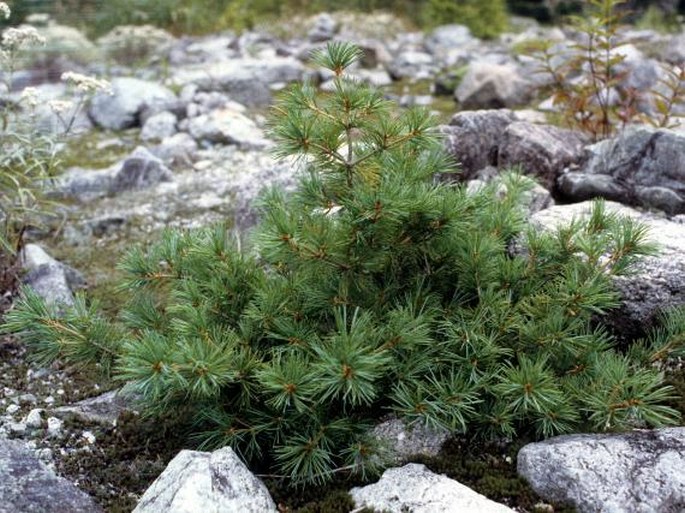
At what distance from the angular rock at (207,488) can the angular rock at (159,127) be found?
749 cm

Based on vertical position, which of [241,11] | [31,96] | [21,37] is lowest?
[241,11]

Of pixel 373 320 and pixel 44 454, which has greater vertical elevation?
pixel 373 320

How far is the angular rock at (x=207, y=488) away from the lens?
336 centimetres

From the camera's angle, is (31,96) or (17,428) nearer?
→ (17,428)

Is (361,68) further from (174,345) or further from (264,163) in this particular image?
(174,345)

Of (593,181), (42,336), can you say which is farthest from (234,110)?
(42,336)

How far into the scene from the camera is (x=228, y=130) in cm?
985

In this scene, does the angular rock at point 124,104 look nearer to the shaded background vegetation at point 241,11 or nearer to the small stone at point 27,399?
the shaded background vegetation at point 241,11

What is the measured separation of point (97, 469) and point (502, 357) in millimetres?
2125

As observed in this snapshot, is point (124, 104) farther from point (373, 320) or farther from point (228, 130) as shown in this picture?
point (373, 320)

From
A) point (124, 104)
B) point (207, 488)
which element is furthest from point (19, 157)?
point (124, 104)

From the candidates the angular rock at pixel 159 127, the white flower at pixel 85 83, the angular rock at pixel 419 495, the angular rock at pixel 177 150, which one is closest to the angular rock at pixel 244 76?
the angular rock at pixel 159 127

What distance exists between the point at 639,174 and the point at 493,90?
4.34 meters

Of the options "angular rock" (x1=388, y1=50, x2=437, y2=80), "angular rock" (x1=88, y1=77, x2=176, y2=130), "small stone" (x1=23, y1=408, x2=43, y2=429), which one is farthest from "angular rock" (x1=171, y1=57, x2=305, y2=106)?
"small stone" (x1=23, y1=408, x2=43, y2=429)
